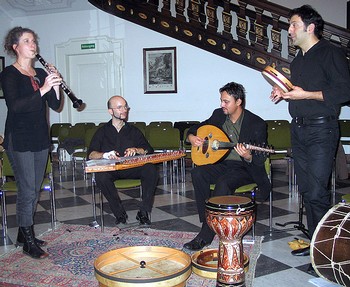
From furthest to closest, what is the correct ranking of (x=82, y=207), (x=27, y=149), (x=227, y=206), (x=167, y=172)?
(x=167, y=172)
(x=82, y=207)
(x=27, y=149)
(x=227, y=206)

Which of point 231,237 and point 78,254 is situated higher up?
point 231,237

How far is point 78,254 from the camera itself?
3.12m

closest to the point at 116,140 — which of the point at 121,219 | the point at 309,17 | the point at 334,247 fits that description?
the point at 121,219

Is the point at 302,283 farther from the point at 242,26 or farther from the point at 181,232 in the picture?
the point at 242,26

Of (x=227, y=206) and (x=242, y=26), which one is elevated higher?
(x=242, y=26)

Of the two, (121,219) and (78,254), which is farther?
(121,219)

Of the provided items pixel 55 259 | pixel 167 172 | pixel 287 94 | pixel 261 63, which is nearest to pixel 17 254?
pixel 55 259

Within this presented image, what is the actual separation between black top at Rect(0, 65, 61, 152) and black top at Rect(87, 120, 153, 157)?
2.76 ft

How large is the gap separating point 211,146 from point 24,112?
1.48 meters

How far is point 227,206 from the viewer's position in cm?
220

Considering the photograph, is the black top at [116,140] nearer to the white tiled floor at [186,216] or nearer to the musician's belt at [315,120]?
the white tiled floor at [186,216]

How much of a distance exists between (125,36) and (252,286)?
7024 mm

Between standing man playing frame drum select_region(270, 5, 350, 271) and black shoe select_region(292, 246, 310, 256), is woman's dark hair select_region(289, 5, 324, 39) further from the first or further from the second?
black shoe select_region(292, 246, 310, 256)

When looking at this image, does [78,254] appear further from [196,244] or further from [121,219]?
[196,244]
